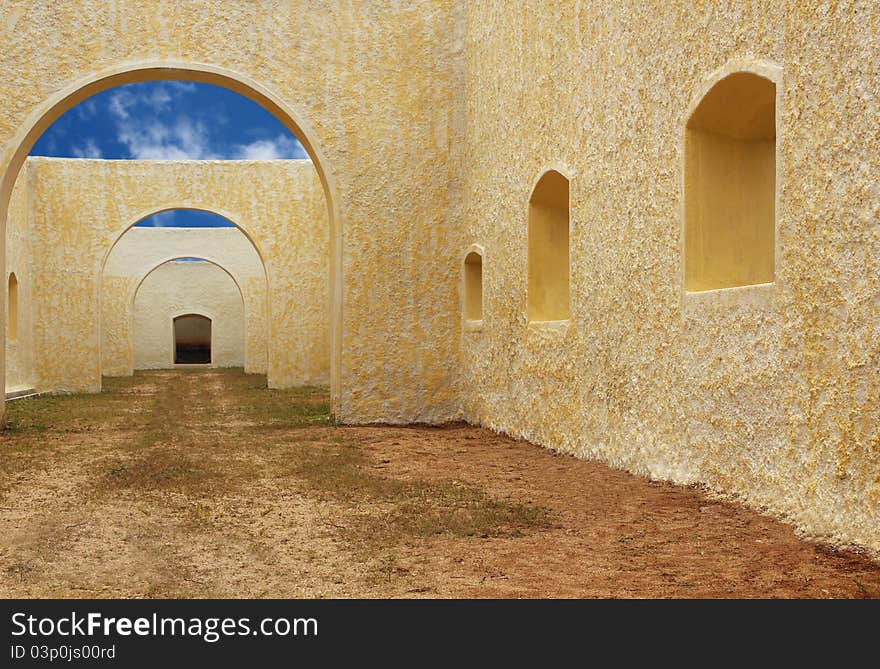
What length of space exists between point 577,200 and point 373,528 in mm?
3486

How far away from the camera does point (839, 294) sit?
154 inches

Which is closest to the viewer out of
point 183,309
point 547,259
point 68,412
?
point 547,259

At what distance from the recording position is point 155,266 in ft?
77.3

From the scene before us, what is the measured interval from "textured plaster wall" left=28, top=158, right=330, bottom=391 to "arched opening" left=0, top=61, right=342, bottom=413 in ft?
22.1

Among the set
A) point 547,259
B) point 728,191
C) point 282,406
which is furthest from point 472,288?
point 728,191

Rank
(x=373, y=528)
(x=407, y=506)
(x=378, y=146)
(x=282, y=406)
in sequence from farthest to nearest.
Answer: (x=282, y=406) < (x=378, y=146) < (x=407, y=506) < (x=373, y=528)

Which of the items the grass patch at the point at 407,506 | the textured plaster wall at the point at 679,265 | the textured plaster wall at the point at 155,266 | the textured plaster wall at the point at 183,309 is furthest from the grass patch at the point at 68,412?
the textured plaster wall at the point at 183,309

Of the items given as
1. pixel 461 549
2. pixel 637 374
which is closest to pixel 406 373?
pixel 637 374

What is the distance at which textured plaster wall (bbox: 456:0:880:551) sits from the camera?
12.6 ft

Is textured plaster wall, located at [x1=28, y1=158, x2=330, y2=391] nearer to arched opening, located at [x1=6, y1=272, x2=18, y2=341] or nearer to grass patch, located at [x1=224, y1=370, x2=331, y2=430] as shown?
arched opening, located at [x1=6, y1=272, x2=18, y2=341]

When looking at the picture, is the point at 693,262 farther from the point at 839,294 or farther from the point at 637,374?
the point at 839,294

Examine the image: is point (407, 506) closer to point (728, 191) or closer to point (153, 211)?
point (728, 191)

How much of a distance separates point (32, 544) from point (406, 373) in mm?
5995

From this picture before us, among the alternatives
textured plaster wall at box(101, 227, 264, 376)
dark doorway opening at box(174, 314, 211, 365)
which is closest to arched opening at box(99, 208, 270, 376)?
textured plaster wall at box(101, 227, 264, 376)
